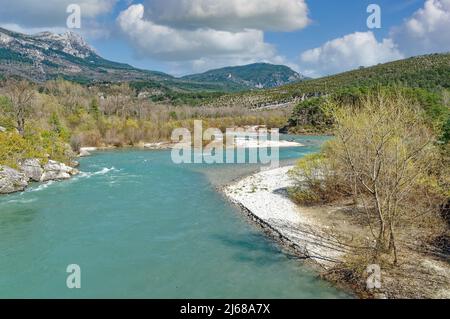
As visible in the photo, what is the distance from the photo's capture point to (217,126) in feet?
302

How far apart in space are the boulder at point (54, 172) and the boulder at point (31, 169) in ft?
1.55

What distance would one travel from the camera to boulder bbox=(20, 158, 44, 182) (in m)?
30.7

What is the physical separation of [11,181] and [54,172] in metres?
5.14

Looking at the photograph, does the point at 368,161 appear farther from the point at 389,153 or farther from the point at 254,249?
the point at 254,249

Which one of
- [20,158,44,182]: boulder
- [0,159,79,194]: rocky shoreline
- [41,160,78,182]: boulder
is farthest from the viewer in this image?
[41,160,78,182]: boulder

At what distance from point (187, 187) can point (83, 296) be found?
17170mm

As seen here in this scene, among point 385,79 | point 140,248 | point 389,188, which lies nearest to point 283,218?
point 389,188

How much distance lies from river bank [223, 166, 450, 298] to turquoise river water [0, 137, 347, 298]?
2.49 feet

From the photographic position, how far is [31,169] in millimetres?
30969

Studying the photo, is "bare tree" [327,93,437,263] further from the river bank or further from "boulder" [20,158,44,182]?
"boulder" [20,158,44,182]

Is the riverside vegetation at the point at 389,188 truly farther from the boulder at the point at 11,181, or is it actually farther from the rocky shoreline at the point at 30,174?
the rocky shoreline at the point at 30,174

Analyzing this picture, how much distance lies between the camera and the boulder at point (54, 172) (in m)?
31.7

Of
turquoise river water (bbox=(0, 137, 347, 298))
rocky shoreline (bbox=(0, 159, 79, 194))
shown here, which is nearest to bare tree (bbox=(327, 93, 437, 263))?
turquoise river water (bbox=(0, 137, 347, 298))
